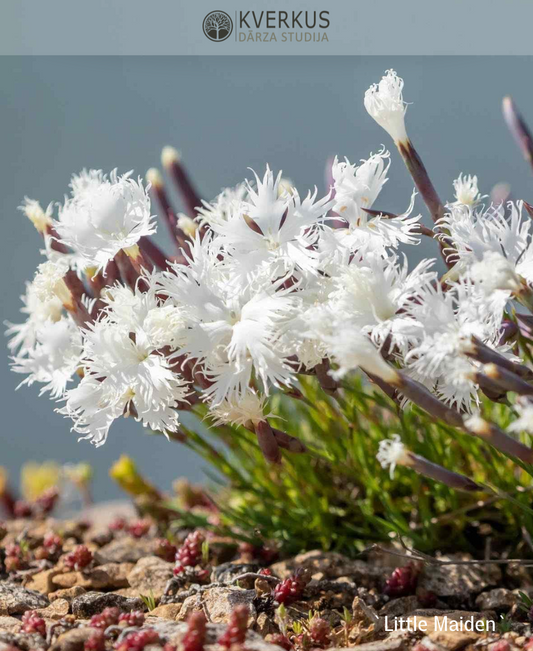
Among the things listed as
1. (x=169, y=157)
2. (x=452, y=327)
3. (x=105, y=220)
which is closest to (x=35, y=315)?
(x=105, y=220)

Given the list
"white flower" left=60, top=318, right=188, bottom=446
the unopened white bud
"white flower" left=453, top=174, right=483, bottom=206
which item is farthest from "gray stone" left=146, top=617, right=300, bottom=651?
the unopened white bud

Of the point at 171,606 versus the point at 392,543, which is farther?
the point at 392,543

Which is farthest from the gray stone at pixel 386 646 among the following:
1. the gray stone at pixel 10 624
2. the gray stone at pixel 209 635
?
the gray stone at pixel 10 624

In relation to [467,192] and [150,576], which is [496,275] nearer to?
[467,192]
